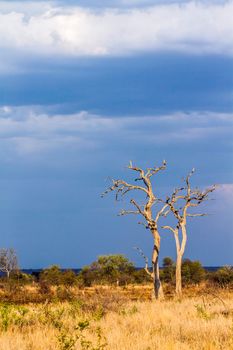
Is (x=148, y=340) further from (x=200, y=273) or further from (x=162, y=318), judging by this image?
(x=200, y=273)

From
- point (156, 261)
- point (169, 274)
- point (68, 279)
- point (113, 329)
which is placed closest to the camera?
point (113, 329)

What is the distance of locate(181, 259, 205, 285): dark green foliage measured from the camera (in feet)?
147

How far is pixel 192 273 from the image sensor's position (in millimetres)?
45344

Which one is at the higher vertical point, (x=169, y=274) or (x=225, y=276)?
(x=169, y=274)

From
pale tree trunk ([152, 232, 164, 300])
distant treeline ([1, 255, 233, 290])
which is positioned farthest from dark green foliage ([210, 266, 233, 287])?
pale tree trunk ([152, 232, 164, 300])

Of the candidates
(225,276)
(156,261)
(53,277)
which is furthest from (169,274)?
(156,261)

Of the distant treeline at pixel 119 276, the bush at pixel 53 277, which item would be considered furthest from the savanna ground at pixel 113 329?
the bush at pixel 53 277

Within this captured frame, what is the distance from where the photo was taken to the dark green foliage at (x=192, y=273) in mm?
44844

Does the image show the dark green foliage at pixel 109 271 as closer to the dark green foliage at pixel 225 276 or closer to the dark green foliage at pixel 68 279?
the dark green foliage at pixel 68 279

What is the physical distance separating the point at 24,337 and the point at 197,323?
3456 mm

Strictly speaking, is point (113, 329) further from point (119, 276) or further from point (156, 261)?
point (119, 276)

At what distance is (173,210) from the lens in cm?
2908

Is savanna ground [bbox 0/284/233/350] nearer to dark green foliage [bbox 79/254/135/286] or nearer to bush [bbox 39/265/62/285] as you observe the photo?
bush [bbox 39/265/62/285]

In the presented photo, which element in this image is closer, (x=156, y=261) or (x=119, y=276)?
(x=156, y=261)
